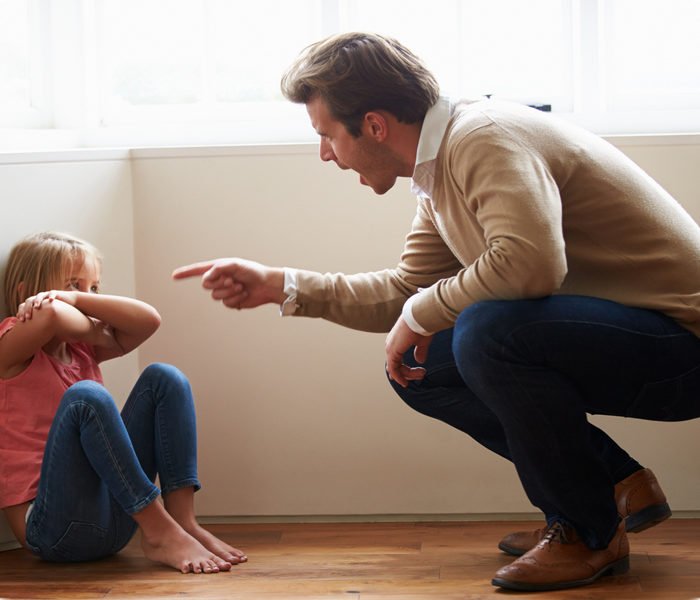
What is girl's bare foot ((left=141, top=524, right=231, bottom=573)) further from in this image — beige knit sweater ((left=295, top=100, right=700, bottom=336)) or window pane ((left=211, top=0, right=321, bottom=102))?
window pane ((left=211, top=0, right=321, bottom=102))

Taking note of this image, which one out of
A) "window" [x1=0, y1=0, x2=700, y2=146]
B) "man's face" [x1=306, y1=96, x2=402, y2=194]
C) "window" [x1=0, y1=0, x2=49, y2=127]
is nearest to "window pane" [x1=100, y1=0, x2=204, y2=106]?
"window" [x1=0, y1=0, x2=700, y2=146]

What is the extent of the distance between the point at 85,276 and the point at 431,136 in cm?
83

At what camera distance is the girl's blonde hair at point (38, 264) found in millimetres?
2209

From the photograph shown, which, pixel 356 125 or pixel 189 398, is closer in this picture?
pixel 356 125

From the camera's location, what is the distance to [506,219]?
168cm

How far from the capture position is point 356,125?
189 centimetres

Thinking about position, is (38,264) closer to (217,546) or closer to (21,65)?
(217,546)

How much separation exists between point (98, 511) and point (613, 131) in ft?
4.90

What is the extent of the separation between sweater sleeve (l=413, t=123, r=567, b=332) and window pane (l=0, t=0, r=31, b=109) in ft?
4.61

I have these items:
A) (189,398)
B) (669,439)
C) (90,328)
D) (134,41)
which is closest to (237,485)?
(189,398)

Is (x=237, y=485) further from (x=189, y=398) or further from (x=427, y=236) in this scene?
(x=427, y=236)

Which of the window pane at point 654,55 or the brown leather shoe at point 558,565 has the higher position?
the window pane at point 654,55

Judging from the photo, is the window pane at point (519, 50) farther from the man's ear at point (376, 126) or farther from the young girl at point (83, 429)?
the young girl at point (83, 429)

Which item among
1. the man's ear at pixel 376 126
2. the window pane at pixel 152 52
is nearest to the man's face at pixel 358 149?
the man's ear at pixel 376 126
